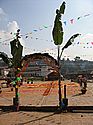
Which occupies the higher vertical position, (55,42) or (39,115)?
(55,42)

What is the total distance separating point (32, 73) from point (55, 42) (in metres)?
89.4

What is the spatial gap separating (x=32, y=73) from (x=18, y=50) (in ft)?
290

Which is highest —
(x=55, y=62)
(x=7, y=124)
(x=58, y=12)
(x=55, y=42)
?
(x=58, y=12)

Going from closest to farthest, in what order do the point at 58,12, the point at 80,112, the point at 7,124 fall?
the point at 7,124 < the point at 80,112 < the point at 58,12

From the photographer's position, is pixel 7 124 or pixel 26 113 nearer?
pixel 7 124

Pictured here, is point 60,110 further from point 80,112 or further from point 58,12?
point 58,12

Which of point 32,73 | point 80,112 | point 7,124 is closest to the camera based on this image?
point 7,124

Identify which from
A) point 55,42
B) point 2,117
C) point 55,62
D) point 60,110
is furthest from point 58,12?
point 2,117

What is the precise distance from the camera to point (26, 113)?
49.8 ft

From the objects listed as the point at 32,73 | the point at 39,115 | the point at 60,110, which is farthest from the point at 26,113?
the point at 32,73

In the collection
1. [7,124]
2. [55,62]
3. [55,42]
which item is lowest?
[7,124]

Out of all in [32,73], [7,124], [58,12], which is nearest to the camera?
[7,124]

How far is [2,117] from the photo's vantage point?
46.1 ft

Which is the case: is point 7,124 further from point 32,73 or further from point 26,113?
point 32,73
